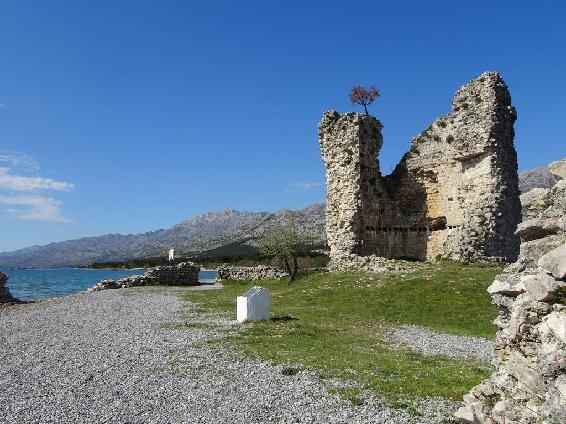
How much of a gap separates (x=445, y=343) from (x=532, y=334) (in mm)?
9090

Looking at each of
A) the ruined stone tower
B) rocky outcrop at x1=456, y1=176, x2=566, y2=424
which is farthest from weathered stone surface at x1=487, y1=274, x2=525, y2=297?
the ruined stone tower

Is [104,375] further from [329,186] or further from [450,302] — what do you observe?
[329,186]

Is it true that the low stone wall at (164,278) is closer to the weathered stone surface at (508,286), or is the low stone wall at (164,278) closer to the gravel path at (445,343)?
the gravel path at (445,343)

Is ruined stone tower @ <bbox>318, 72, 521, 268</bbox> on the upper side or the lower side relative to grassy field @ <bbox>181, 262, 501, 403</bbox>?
upper

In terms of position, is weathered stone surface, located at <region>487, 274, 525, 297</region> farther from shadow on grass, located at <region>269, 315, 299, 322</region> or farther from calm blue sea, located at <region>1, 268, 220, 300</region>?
calm blue sea, located at <region>1, 268, 220, 300</region>

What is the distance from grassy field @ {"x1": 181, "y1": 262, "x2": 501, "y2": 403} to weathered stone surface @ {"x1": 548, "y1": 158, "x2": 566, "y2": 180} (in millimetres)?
4350

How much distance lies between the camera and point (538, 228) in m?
7.27

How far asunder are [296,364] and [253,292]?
708 cm

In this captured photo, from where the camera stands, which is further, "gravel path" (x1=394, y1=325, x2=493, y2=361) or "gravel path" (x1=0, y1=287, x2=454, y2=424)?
"gravel path" (x1=394, y1=325, x2=493, y2=361)

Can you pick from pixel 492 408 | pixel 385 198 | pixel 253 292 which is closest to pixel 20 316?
pixel 253 292

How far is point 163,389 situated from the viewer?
9.62 m

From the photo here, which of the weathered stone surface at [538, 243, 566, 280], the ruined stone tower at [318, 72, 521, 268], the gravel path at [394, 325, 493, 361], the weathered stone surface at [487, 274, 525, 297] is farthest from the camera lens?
the ruined stone tower at [318, 72, 521, 268]

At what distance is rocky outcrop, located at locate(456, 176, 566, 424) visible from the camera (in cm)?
540

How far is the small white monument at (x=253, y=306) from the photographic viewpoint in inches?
706
